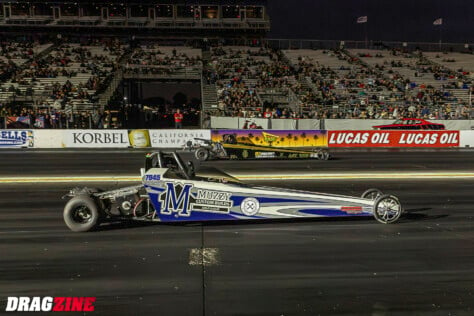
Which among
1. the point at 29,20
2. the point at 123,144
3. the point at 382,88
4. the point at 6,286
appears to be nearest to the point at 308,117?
the point at 382,88

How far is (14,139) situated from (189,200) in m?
22.5

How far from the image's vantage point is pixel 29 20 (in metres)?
54.5

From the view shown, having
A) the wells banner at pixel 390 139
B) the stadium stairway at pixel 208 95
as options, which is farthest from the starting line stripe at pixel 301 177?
the stadium stairway at pixel 208 95

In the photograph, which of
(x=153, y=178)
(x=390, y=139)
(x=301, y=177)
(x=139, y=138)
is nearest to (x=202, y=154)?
(x=301, y=177)

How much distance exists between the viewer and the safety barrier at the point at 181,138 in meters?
27.6

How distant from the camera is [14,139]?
27484mm

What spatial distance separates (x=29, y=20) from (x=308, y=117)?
124ft

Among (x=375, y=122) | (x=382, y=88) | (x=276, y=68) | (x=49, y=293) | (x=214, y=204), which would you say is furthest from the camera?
(x=276, y=68)

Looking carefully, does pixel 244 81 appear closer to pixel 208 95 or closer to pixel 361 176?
pixel 208 95

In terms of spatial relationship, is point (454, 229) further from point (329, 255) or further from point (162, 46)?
point (162, 46)

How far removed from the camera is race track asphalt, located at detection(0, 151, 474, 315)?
5.58 metres

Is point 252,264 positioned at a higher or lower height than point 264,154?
lower

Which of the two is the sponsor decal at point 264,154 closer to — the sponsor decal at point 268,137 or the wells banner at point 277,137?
the wells banner at point 277,137
